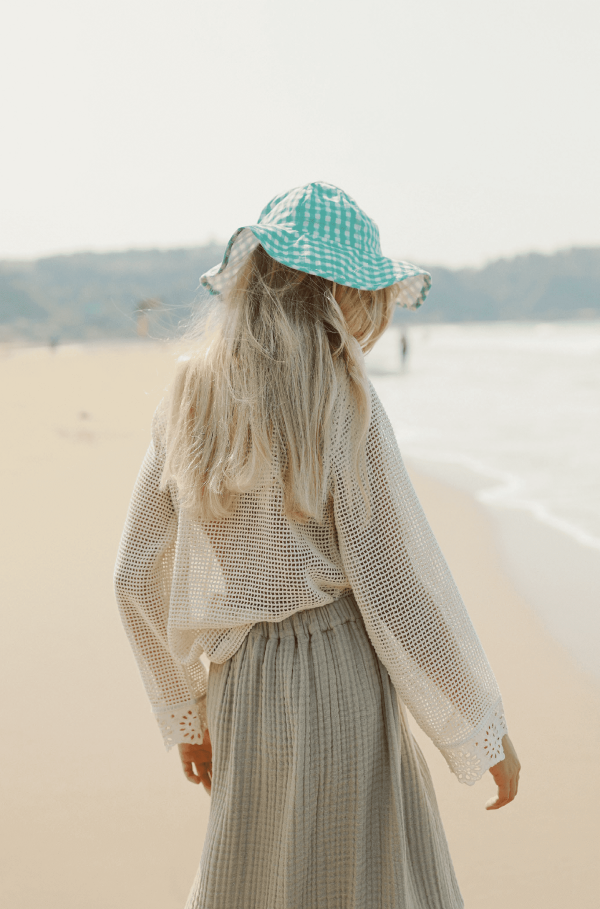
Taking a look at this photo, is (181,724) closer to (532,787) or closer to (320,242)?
(320,242)

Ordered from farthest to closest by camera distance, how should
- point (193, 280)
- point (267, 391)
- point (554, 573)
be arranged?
point (193, 280)
point (554, 573)
point (267, 391)

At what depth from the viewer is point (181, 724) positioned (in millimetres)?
1520

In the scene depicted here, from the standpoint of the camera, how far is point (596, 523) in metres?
5.40

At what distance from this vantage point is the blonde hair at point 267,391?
46.8 inches

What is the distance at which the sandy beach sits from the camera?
2105mm

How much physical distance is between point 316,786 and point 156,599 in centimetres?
46

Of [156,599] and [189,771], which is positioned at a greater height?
[156,599]

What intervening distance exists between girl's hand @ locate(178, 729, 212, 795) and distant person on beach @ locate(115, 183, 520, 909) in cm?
23

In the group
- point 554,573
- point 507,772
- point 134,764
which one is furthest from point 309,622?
point 554,573

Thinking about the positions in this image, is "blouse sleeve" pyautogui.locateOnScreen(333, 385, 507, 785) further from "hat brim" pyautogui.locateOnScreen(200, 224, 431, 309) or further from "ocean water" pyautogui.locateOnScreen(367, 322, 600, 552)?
"ocean water" pyautogui.locateOnScreen(367, 322, 600, 552)

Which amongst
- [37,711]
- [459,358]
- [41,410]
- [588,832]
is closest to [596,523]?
[588,832]

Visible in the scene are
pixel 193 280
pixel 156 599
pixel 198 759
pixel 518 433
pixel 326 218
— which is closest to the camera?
pixel 326 218

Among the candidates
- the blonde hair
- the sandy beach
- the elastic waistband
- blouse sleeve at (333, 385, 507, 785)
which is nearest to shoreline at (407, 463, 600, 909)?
the sandy beach

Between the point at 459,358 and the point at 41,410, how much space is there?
21.7 meters
